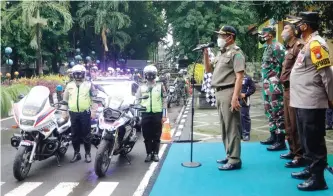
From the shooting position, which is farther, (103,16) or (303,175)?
(103,16)

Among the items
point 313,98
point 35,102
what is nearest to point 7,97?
point 35,102

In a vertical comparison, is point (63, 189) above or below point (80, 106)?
below

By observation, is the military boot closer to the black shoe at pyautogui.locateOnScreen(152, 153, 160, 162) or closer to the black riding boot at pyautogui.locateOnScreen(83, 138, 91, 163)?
the black shoe at pyautogui.locateOnScreen(152, 153, 160, 162)

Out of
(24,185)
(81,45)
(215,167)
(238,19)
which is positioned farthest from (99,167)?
(81,45)

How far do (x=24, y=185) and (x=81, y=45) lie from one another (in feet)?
102

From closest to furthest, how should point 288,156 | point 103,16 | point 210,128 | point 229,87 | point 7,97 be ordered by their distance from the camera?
1. point 229,87
2. point 288,156
3. point 210,128
4. point 7,97
5. point 103,16

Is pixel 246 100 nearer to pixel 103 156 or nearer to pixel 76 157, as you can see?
pixel 103 156

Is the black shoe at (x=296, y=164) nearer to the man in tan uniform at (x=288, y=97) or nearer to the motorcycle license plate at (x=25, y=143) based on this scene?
the man in tan uniform at (x=288, y=97)

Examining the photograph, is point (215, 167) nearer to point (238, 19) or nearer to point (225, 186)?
point (225, 186)

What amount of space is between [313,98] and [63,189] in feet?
11.4

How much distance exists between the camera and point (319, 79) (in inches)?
151

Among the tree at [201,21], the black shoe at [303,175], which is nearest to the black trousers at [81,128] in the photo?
the black shoe at [303,175]

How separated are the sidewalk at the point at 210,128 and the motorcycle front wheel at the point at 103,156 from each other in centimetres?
241

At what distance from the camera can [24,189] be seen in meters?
5.00
